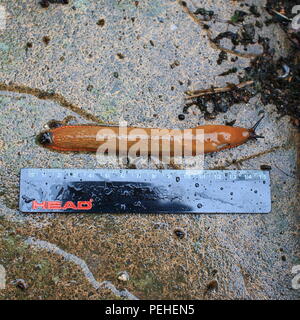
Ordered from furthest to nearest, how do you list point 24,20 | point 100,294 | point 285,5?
point 285,5, point 24,20, point 100,294

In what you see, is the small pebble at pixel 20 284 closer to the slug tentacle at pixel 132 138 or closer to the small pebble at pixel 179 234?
the slug tentacle at pixel 132 138

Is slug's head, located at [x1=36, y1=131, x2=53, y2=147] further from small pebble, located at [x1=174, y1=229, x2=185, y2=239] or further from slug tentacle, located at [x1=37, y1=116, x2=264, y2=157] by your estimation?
small pebble, located at [x1=174, y1=229, x2=185, y2=239]

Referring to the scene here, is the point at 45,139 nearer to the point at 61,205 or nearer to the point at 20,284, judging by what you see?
the point at 61,205

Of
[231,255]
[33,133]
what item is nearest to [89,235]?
[33,133]

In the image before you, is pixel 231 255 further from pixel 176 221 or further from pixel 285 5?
pixel 285 5

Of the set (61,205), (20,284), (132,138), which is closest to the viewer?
(20,284)
